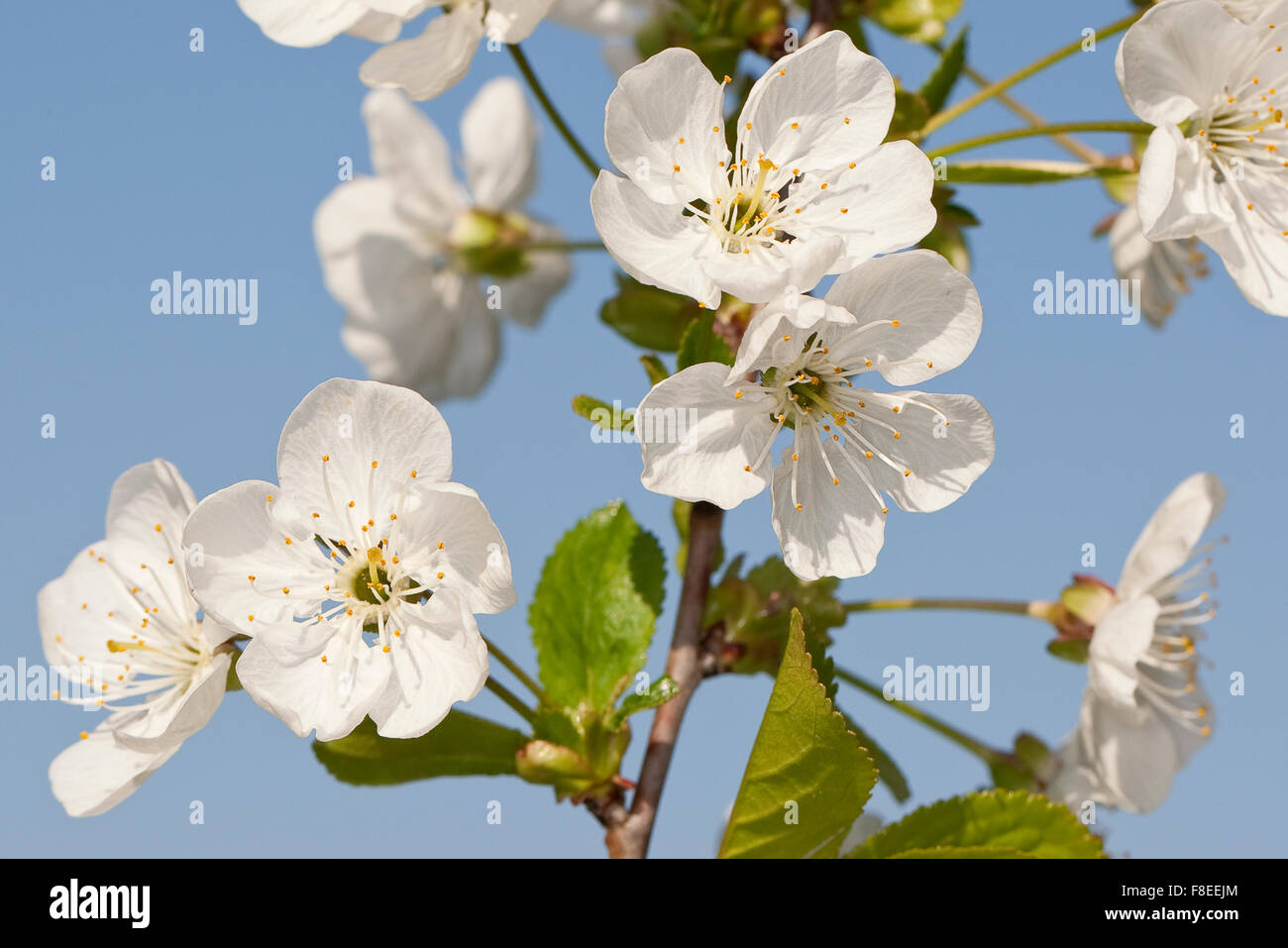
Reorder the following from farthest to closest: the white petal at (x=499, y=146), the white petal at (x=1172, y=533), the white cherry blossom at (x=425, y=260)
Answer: the white petal at (x=499, y=146) < the white cherry blossom at (x=425, y=260) < the white petal at (x=1172, y=533)

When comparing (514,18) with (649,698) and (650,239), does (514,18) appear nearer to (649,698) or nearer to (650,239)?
(650,239)

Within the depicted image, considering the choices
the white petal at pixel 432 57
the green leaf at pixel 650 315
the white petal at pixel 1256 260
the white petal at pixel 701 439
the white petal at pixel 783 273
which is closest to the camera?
the white petal at pixel 783 273

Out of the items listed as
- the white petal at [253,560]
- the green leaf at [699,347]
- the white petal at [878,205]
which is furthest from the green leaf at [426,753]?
the white petal at [878,205]

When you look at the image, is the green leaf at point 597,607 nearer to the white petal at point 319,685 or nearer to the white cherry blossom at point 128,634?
the white petal at point 319,685

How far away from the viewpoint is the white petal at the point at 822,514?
5.22ft

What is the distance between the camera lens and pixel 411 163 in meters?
3.14

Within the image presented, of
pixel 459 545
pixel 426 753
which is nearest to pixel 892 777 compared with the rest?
pixel 426 753

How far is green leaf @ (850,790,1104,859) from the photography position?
1.56 m

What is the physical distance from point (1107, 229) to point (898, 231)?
124cm

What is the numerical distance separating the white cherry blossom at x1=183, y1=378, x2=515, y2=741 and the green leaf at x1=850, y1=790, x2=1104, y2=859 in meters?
0.60

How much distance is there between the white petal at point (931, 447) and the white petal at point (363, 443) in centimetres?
A: 61

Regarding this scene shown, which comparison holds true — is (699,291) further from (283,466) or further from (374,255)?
(374,255)

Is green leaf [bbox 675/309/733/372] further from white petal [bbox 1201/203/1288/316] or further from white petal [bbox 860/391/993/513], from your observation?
white petal [bbox 1201/203/1288/316]
